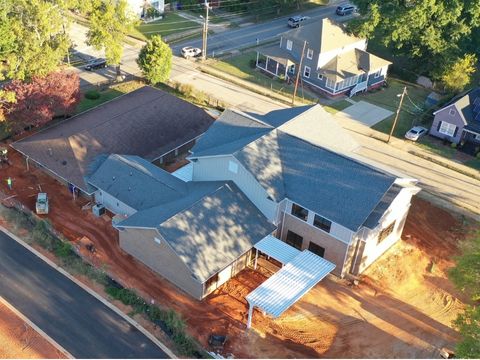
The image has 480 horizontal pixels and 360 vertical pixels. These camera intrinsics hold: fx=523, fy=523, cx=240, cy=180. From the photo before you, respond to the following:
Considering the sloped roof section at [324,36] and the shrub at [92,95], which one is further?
the sloped roof section at [324,36]

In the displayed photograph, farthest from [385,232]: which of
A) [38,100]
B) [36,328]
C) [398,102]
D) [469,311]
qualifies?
[38,100]

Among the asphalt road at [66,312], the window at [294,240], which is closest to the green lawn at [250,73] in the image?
the window at [294,240]

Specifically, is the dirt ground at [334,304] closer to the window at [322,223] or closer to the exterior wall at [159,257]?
the exterior wall at [159,257]

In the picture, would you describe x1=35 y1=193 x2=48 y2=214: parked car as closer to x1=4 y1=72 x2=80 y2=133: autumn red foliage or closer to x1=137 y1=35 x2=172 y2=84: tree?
x1=4 y1=72 x2=80 y2=133: autumn red foliage

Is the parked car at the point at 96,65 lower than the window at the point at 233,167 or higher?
lower

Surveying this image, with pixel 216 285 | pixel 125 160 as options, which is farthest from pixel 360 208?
pixel 125 160
